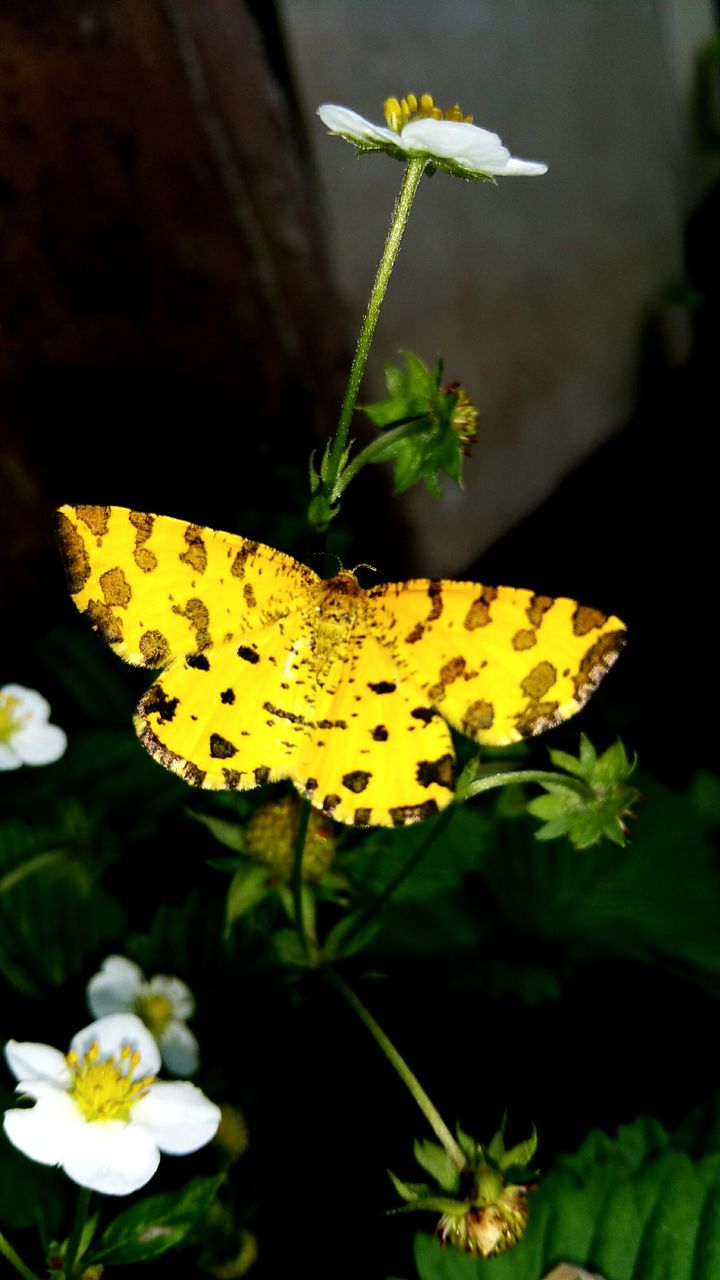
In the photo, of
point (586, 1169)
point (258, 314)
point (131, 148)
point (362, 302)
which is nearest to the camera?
point (586, 1169)

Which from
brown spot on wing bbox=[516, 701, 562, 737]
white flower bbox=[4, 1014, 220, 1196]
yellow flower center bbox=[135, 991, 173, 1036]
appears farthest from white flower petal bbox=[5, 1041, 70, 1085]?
brown spot on wing bbox=[516, 701, 562, 737]

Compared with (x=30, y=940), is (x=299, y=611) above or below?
above

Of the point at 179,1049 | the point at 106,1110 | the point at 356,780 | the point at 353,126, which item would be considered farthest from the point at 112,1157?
the point at 353,126

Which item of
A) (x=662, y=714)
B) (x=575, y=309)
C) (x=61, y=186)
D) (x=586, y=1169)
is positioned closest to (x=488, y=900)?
(x=586, y=1169)

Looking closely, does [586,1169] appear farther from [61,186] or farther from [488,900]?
[61,186]

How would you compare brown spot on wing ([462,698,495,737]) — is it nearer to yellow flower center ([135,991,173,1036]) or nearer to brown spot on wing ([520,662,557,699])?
brown spot on wing ([520,662,557,699])

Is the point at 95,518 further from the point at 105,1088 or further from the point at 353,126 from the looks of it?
the point at 105,1088

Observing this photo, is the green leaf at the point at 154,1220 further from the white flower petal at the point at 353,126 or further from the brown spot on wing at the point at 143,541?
the white flower petal at the point at 353,126
